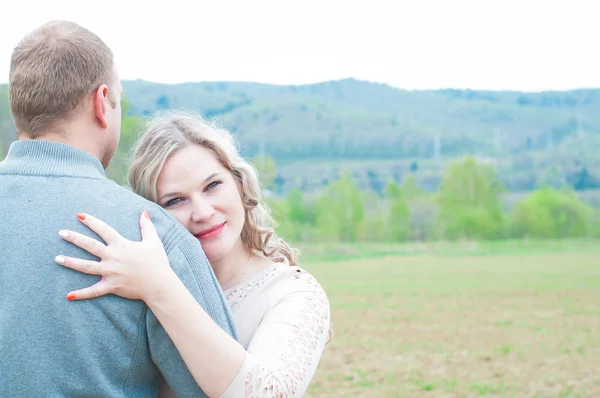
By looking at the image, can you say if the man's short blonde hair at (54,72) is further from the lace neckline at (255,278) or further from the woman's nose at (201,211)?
the lace neckline at (255,278)

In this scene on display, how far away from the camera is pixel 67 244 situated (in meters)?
1.91

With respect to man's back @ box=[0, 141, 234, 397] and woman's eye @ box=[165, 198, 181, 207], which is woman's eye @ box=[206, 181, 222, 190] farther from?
man's back @ box=[0, 141, 234, 397]

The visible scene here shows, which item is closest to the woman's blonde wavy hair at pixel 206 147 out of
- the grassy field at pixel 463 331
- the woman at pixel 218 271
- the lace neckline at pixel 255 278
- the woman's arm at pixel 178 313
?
the woman at pixel 218 271

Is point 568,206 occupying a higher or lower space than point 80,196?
lower

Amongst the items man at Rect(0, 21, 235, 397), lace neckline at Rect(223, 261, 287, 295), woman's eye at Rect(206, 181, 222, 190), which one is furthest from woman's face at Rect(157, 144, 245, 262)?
man at Rect(0, 21, 235, 397)

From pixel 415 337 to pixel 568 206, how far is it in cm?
8787

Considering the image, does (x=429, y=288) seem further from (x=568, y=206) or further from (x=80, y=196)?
(x=568, y=206)

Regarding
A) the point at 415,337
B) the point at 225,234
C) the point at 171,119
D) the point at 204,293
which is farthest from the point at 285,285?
the point at 415,337

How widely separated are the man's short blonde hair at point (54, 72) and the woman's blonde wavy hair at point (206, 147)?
1.93ft

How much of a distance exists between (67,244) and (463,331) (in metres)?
16.2

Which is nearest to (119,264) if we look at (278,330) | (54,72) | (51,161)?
(51,161)

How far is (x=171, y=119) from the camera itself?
9.26 feet

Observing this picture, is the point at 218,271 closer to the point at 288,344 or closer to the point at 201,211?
the point at 201,211

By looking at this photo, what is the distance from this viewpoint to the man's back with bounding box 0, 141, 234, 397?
74.6 inches
